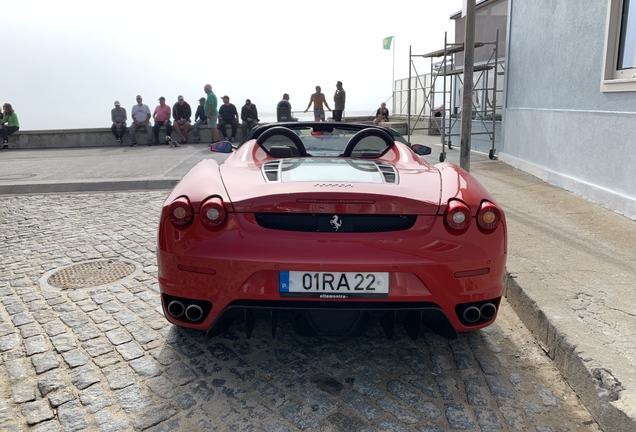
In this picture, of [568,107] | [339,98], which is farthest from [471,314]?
[339,98]

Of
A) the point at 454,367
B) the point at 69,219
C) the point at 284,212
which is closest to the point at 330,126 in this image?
the point at 284,212

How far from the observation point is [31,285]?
453cm

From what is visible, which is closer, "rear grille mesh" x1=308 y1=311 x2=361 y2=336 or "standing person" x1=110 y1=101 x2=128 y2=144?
"rear grille mesh" x1=308 y1=311 x2=361 y2=336

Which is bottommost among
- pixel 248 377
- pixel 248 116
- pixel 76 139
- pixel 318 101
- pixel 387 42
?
pixel 248 377

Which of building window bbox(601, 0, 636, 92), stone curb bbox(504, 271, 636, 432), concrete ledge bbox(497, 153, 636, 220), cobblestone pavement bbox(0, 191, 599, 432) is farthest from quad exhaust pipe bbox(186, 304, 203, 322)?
building window bbox(601, 0, 636, 92)

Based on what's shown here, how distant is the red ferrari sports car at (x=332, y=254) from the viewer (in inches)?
105

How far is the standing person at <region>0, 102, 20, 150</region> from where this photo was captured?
18.8 m

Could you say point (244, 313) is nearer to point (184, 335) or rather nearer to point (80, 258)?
point (184, 335)

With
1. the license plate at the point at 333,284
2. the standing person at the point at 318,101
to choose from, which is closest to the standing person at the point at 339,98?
the standing person at the point at 318,101

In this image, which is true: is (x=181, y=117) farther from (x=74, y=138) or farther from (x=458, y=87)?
Result: (x=458, y=87)

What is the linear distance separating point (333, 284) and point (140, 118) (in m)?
17.6

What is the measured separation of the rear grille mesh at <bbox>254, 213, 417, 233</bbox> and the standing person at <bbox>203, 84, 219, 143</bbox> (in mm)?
15890

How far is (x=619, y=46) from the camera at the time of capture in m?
7.07

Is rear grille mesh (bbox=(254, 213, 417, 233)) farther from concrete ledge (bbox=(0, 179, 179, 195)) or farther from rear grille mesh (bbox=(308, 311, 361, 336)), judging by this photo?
concrete ledge (bbox=(0, 179, 179, 195))
